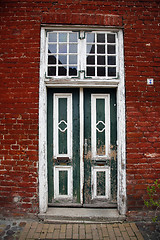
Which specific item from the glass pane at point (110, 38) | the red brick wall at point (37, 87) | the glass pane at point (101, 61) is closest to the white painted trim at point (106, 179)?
the red brick wall at point (37, 87)

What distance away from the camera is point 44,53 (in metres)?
3.48

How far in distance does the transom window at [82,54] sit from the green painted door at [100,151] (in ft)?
1.54

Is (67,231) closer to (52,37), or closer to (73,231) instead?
(73,231)

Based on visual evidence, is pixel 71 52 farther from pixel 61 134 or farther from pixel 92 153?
pixel 92 153

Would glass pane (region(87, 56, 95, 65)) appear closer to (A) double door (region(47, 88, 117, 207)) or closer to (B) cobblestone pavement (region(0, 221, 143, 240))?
(A) double door (region(47, 88, 117, 207))

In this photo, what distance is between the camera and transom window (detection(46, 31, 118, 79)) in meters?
3.54

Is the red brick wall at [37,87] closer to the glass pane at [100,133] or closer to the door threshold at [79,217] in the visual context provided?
the door threshold at [79,217]

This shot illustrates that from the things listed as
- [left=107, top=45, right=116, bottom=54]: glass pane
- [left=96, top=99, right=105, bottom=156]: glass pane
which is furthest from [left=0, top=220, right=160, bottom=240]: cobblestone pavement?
[left=107, top=45, right=116, bottom=54]: glass pane

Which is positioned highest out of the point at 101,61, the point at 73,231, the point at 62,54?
the point at 62,54

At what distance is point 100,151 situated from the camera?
3.64m

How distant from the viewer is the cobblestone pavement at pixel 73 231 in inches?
112

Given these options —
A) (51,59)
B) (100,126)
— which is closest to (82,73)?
(51,59)

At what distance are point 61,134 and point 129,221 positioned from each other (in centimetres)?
211

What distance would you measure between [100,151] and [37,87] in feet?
5.97
